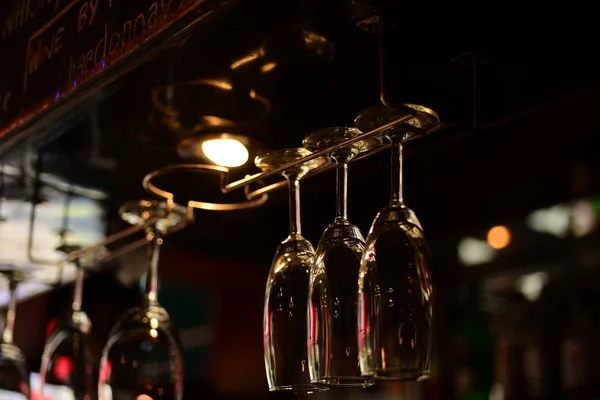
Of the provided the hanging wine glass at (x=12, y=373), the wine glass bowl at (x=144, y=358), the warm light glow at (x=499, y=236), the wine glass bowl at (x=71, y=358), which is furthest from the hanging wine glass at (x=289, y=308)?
the warm light glow at (x=499, y=236)

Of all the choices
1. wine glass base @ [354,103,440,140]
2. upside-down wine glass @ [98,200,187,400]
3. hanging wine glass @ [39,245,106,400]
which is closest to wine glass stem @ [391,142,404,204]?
wine glass base @ [354,103,440,140]

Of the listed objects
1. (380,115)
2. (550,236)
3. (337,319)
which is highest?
(550,236)

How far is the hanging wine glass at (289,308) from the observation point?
1059 millimetres

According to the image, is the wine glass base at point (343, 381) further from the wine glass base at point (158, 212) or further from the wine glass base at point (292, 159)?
the wine glass base at point (158, 212)

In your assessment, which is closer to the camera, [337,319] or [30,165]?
[337,319]

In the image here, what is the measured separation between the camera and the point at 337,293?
1.02 m

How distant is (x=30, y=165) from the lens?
1545mm

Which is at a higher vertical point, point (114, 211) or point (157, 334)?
point (114, 211)

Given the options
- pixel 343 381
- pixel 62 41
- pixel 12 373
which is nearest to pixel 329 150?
pixel 343 381

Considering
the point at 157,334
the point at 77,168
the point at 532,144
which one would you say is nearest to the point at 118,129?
the point at 77,168

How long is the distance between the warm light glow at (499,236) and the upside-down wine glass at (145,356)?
1.72 m

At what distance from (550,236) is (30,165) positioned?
1874mm

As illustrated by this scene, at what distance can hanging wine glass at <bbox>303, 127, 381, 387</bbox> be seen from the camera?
99 centimetres

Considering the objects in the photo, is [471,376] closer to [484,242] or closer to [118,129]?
[484,242]
